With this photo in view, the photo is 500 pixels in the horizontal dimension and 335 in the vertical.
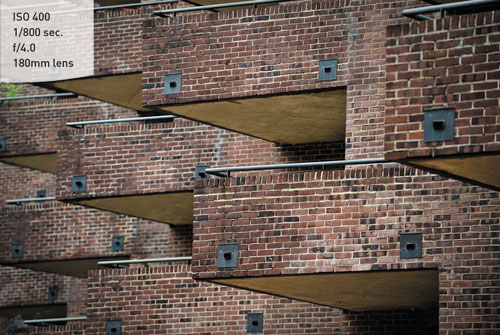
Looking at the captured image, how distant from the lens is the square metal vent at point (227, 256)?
15641 millimetres

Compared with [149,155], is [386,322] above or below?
below

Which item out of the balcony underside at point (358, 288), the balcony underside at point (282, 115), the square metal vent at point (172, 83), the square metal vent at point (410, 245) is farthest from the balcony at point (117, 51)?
the square metal vent at point (410, 245)

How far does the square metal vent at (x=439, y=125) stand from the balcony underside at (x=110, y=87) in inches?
464

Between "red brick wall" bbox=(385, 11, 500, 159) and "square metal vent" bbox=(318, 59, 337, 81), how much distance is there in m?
4.46

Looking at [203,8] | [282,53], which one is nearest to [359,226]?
[282,53]

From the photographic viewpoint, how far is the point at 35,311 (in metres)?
30.0

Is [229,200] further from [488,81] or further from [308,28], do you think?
[488,81]

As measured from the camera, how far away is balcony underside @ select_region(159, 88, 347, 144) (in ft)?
58.6

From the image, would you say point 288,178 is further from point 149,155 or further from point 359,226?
point 149,155

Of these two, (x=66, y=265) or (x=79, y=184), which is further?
(x=66, y=265)

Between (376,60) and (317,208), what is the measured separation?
2.62m

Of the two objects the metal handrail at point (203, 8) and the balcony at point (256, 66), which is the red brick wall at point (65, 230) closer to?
the balcony at point (256, 66)

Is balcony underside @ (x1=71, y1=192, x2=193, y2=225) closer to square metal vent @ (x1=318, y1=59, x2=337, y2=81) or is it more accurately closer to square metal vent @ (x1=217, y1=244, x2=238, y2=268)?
square metal vent @ (x1=318, y1=59, x2=337, y2=81)

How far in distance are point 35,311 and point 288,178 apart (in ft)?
52.2
